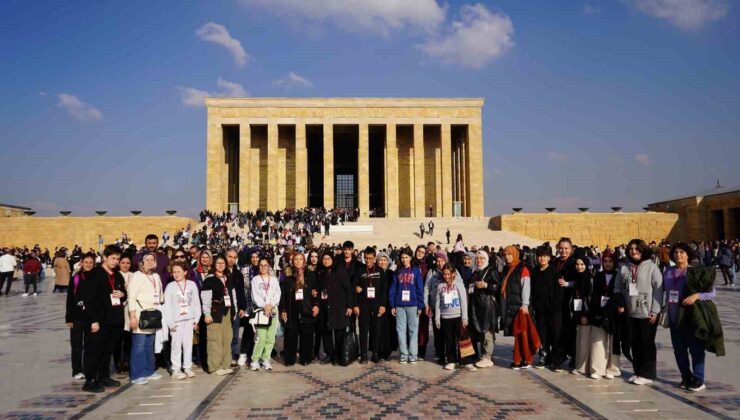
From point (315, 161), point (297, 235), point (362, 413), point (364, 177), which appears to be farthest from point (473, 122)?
point (362, 413)

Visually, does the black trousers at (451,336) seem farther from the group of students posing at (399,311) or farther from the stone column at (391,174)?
the stone column at (391,174)

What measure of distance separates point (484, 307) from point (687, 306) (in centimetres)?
232

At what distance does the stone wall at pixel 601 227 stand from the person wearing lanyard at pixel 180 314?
28998mm

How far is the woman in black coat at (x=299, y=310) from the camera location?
6973 millimetres

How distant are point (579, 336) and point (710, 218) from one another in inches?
1415

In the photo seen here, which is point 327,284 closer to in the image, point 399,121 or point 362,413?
point 362,413

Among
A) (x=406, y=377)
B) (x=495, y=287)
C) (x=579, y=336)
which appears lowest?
(x=406, y=377)

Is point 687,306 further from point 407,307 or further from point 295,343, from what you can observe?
point 295,343

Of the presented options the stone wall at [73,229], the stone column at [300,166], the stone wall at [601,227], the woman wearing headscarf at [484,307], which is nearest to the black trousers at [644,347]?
the woman wearing headscarf at [484,307]

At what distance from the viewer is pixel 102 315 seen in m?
5.96

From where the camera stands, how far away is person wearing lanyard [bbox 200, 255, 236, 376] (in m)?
6.56

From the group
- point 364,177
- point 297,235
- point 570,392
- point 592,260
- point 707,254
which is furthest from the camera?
point 364,177

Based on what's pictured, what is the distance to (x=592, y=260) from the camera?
13047 millimetres

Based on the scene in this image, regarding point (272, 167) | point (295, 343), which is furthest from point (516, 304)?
point (272, 167)
